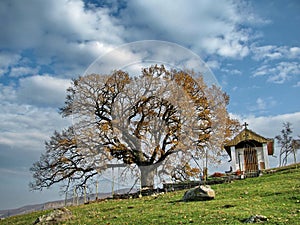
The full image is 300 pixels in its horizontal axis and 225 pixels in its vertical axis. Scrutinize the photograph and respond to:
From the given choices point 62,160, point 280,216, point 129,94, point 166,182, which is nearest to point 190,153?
point 166,182

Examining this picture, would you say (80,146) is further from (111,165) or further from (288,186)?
(288,186)

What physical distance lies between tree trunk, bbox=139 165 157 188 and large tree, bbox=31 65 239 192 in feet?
0.26

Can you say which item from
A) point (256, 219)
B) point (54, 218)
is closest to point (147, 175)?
point (54, 218)

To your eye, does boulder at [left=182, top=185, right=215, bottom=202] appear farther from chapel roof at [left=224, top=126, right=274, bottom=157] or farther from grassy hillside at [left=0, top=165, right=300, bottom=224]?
chapel roof at [left=224, top=126, right=274, bottom=157]

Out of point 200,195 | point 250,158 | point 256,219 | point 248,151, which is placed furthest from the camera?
point 248,151

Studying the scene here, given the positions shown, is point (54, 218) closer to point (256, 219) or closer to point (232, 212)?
point (232, 212)

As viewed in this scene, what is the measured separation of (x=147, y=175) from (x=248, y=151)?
12336 mm

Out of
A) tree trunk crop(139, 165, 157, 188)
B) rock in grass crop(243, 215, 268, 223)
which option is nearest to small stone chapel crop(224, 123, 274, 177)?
tree trunk crop(139, 165, 157, 188)

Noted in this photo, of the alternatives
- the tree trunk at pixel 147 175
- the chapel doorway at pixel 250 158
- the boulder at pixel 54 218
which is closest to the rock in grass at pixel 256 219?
the boulder at pixel 54 218

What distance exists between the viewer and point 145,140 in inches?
1051

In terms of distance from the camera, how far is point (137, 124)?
26734mm

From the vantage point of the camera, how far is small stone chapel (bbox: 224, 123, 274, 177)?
3459 cm

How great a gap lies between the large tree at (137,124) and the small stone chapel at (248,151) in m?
6.04

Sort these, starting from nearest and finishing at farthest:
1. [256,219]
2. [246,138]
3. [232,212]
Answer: [256,219] → [232,212] → [246,138]
